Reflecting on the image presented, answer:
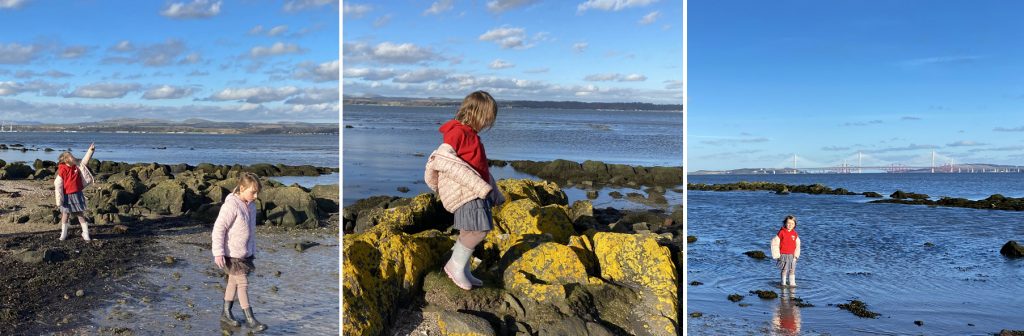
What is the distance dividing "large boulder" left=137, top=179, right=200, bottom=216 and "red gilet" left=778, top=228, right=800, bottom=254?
7597 millimetres

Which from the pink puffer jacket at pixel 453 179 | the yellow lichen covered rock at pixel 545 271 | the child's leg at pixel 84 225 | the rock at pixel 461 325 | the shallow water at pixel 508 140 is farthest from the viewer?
the child's leg at pixel 84 225

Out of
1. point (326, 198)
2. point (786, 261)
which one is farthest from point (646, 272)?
Answer: point (326, 198)

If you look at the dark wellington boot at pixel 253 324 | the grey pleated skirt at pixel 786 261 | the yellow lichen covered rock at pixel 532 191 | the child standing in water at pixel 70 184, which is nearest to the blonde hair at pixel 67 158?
the child standing in water at pixel 70 184

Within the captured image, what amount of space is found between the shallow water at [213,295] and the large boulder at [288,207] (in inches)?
42.2

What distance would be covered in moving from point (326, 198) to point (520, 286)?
24.7 feet

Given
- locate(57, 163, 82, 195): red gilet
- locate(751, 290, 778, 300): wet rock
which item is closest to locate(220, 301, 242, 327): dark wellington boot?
locate(57, 163, 82, 195): red gilet

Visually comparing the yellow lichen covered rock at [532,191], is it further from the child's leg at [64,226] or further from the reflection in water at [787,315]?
the child's leg at [64,226]

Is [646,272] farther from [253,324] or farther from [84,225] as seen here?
[84,225]

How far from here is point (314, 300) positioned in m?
5.51

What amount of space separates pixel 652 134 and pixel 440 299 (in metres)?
3.16

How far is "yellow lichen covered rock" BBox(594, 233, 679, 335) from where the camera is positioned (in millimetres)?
3500

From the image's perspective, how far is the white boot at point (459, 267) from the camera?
125 inches

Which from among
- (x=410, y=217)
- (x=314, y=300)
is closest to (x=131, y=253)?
(x=314, y=300)

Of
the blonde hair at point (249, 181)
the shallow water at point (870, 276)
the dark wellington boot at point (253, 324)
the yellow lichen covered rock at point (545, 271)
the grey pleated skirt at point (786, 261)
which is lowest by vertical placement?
the shallow water at point (870, 276)
